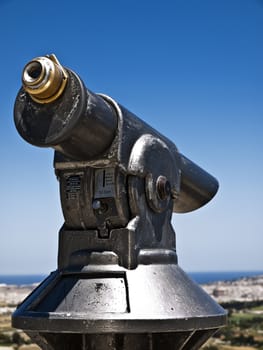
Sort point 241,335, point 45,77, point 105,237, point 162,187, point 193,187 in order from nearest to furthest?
point 45,77
point 105,237
point 162,187
point 193,187
point 241,335

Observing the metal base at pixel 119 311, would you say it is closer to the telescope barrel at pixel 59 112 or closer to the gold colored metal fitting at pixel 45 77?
the telescope barrel at pixel 59 112

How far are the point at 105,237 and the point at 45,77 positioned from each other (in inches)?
31.4

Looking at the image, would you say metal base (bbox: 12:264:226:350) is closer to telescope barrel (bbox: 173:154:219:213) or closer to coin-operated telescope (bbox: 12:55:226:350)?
coin-operated telescope (bbox: 12:55:226:350)

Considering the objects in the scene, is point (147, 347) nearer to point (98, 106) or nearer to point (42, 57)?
point (98, 106)

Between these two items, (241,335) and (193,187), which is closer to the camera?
(193,187)

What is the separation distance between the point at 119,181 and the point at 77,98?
45cm

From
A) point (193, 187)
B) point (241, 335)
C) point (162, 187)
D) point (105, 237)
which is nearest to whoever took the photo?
point (105, 237)

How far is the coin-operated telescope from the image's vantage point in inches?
106

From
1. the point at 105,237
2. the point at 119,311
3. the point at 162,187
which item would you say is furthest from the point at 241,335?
the point at 119,311

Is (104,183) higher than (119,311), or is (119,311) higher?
(104,183)

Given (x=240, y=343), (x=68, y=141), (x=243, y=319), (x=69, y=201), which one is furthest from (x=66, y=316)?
(x=243, y=319)

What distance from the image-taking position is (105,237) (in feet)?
9.64

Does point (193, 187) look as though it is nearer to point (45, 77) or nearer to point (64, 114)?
point (64, 114)

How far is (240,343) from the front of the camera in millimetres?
17828
